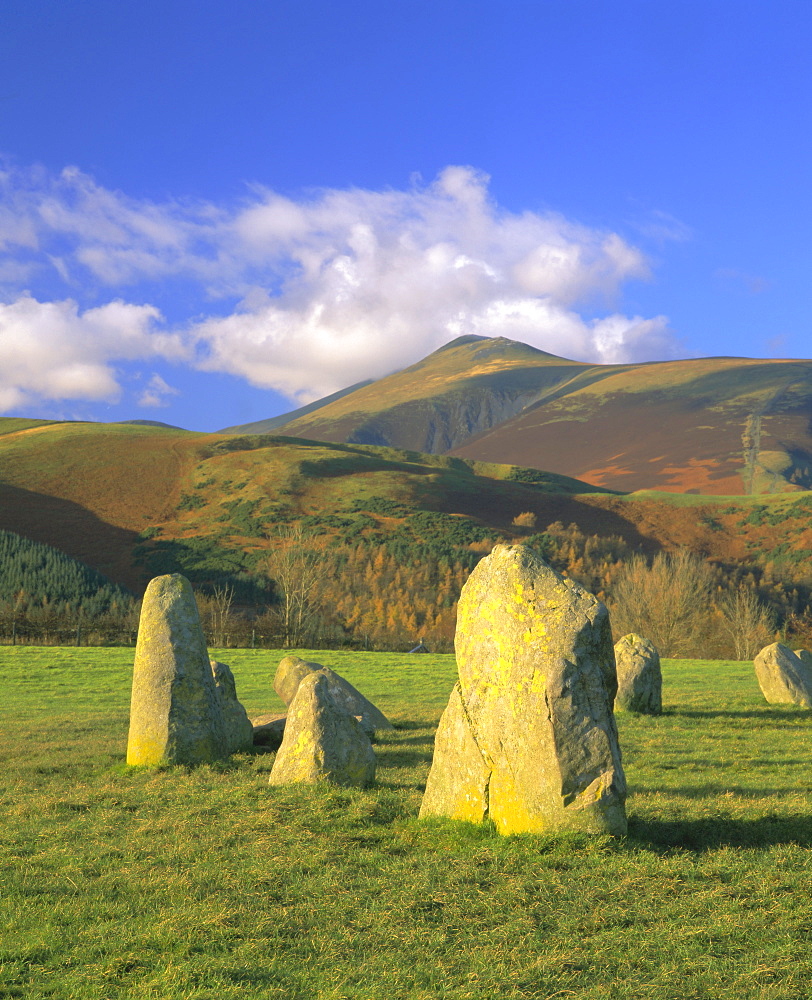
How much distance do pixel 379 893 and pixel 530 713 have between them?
8.01ft

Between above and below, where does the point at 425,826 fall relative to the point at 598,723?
below

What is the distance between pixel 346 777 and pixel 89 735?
9.05 meters

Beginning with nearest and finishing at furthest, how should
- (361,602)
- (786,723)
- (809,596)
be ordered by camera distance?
(786,723)
(361,602)
(809,596)

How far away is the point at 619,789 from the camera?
8.66m

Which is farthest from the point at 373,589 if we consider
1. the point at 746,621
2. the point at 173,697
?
the point at 173,697

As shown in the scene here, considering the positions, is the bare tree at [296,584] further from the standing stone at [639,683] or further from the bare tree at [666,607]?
the standing stone at [639,683]

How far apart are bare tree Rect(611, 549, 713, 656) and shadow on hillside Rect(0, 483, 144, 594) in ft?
137

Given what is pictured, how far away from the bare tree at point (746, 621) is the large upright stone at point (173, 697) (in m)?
49.2

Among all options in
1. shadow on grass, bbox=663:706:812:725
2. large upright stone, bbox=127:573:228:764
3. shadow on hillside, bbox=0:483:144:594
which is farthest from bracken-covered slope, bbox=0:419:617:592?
large upright stone, bbox=127:573:228:764

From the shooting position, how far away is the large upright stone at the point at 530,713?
8.59m

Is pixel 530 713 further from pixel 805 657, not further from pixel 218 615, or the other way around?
pixel 218 615

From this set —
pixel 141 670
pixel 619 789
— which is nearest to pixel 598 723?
pixel 619 789

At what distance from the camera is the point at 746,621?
188 feet

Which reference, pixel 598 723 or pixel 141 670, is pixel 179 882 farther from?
pixel 141 670
